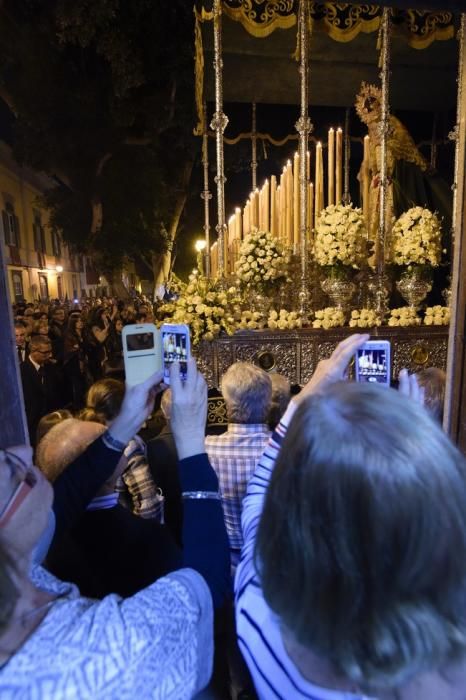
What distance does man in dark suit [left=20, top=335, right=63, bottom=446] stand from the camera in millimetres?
4777

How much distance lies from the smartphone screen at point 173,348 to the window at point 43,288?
13.3 m

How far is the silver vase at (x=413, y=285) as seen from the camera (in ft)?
17.0

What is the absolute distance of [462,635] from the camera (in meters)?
0.67

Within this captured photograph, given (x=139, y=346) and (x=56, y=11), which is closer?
(x=139, y=346)

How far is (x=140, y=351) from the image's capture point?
1.45 metres

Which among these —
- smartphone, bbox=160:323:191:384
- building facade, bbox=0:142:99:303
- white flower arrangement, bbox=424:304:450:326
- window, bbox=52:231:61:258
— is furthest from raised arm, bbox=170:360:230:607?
window, bbox=52:231:61:258

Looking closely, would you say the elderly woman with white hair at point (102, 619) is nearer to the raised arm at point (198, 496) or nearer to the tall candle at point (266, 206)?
the raised arm at point (198, 496)

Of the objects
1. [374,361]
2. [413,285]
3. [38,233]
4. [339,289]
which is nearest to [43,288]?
[38,233]

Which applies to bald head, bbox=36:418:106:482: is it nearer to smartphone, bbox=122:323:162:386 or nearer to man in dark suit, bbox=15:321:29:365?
smartphone, bbox=122:323:162:386

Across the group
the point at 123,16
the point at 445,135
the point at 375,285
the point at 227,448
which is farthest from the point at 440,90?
the point at 227,448

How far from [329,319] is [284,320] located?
50 centimetres

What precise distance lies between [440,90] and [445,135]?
1.06 meters

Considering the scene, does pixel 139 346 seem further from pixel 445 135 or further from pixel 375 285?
pixel 445 135

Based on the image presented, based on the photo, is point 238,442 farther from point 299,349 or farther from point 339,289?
point 339,289
